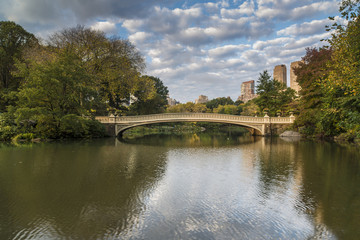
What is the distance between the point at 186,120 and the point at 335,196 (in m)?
23.4

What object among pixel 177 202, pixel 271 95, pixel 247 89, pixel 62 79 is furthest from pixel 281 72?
pixel 177 202

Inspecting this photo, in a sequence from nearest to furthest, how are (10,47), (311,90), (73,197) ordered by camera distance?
1. (73,197)
2. (311,90)
3. (10,47)

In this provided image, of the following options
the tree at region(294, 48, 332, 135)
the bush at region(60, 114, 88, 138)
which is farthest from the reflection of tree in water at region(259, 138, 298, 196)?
the bush at region(60, 114, 88, 138)

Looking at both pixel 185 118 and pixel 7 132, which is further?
pixel 185 118

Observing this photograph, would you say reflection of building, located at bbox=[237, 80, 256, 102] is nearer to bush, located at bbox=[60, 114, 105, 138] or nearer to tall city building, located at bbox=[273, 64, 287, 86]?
tall city building, located at bbox=[273, 64, 287, 86]

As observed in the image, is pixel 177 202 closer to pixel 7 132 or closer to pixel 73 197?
pixel 73 197

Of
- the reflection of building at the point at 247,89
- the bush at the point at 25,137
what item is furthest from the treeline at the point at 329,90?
the reflection of building at the point at 247,89

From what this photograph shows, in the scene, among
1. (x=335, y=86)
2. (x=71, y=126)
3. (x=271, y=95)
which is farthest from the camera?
(x=271, y=95)

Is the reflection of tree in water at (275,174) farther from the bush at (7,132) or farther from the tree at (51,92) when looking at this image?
the bush at (7,132)

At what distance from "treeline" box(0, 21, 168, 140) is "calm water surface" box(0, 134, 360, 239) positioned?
12.3m

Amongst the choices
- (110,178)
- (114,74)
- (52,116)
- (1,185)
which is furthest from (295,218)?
(114,74)

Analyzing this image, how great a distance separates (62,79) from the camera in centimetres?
2050

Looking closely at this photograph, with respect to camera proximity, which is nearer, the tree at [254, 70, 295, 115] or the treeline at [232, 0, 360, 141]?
the treeline at [232, 0, 360, 141]

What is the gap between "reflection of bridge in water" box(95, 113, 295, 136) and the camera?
1113 inches
